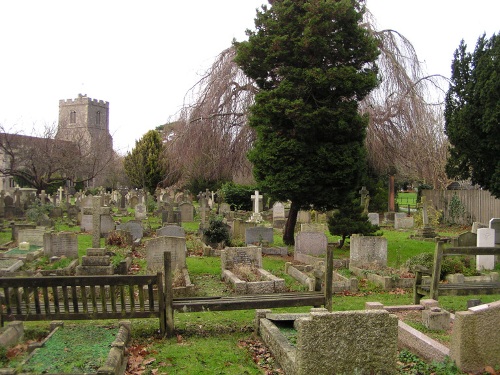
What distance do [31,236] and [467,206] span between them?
70.3 ft

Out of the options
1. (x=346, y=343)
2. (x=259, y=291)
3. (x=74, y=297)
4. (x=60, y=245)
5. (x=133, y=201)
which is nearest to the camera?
(x=346, y=343)

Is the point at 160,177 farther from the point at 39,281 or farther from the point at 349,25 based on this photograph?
the point at 39,281

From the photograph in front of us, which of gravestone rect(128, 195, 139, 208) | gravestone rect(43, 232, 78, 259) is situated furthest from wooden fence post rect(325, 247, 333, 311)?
gravestone rect(128, 195, 139, 208)

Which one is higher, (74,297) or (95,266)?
(74,297)

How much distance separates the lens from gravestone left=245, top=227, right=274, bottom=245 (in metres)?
17.8

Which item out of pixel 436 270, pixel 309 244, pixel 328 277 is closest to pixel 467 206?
pixel 309 244

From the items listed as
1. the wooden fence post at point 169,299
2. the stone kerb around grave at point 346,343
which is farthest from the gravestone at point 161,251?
the stone kerb around grave at point 346,343

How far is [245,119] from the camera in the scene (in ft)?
69.9

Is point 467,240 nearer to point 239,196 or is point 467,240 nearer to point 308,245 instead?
point 308,245

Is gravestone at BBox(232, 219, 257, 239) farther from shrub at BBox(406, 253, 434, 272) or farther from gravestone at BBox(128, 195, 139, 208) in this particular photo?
gravestone at BBox(128, 195, 139, 208)

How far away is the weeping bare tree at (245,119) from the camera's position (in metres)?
21.3

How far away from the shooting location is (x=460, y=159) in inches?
682

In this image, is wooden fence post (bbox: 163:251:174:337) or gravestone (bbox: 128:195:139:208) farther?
gravestone (bbox: 128:195:139:208)

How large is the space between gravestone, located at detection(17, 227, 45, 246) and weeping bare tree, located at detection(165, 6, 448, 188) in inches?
264
